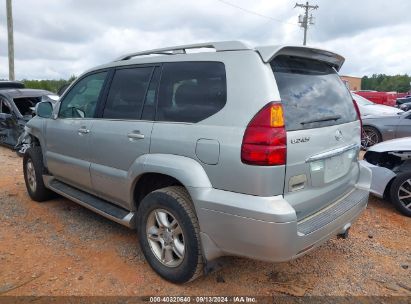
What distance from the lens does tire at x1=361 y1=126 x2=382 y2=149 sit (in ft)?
31.9

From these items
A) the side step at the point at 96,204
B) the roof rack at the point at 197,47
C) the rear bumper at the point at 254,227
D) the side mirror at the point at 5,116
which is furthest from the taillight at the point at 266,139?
the side mirror at the point at 5,116

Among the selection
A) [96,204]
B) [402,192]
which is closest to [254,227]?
[96,204]

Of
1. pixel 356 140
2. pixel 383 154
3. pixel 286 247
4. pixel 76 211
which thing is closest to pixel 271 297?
pixel 286 247

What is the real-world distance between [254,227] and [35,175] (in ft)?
12.2

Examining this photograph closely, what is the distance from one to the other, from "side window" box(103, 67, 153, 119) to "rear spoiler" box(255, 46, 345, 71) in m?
1.18

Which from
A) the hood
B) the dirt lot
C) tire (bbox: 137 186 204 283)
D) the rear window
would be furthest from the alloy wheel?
the hood

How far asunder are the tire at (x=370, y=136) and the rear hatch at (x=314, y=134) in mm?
6950

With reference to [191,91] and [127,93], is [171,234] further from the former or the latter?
[127,93]

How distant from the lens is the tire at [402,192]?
4895mm

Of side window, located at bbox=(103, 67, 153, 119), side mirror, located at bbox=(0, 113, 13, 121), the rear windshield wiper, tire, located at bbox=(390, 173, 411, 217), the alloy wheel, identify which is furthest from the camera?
side mirror, located at bbox=(0, 113, 13, 121)

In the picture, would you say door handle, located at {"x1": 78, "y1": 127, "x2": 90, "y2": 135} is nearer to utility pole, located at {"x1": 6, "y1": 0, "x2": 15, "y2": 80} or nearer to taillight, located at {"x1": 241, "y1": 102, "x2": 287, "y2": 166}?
taillight, located at {"x1": 241, "y1": 102, "x2": 287, "y2": 166}

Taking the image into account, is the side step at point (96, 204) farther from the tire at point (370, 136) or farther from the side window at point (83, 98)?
the tire at point (370, 136)

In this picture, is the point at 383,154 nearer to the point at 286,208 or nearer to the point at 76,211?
the point at 286,208

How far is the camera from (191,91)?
3016 millimetres
